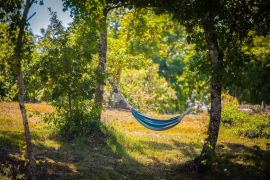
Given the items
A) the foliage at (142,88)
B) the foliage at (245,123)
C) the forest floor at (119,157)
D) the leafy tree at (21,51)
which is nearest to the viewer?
the leafy tree at (21,51)

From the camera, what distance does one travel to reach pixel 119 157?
10195mm

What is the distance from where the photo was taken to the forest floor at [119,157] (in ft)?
24.4

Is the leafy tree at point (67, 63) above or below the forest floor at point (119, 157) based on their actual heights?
above

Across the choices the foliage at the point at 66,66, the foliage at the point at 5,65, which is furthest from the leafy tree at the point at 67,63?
the foliage at the point at 5,65

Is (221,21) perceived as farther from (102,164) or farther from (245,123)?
(245,123)

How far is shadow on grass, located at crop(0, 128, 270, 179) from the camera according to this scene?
722 cm

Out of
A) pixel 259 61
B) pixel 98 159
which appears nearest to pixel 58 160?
pixel 98 159

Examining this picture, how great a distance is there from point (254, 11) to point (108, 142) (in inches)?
244

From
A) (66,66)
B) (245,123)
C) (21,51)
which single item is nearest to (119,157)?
(66,66)

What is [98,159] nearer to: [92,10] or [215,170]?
[215,170]

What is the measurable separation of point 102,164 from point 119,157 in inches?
52.1

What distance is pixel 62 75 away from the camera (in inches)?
395

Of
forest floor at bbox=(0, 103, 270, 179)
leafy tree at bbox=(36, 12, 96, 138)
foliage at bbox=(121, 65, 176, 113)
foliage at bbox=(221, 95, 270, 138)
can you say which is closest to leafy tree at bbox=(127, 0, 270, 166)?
forest floor at bbox=(0, 103, 270, 179)

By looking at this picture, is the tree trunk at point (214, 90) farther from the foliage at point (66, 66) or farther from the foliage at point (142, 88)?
the foliage at point (142, 88)
